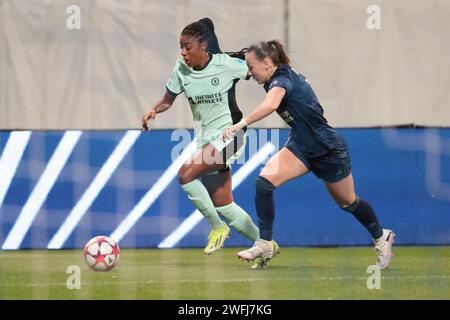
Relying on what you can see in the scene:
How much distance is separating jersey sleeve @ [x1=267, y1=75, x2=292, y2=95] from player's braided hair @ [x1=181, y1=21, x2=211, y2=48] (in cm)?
182

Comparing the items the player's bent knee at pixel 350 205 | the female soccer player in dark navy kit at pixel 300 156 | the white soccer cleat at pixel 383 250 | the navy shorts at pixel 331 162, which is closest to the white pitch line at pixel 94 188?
→ the female soccer player in dark navy kit at pixel 300 156

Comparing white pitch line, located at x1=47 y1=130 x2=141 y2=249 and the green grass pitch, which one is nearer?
the green grass pitch

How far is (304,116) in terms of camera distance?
28.8ft

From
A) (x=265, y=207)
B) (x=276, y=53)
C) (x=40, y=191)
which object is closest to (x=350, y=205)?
(x=265, y=207)

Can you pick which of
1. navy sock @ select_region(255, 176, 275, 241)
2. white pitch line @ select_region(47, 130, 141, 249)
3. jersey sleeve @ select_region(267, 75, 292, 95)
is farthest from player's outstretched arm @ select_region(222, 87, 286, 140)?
white pitch line @ select_region(47, 130, 141, 249)

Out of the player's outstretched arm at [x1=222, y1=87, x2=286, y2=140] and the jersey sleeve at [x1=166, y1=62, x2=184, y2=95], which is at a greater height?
the jersey sleeve at [x1=166, y1=62, x2=184, y2=95]

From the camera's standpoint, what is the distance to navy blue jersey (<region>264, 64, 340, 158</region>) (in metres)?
8.72

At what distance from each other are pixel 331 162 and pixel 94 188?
3.11m

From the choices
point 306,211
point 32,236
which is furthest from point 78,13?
point 306,211

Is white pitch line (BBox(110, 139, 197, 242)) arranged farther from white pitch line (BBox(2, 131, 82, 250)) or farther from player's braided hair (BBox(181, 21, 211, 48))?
player's braided hair (BBox(181, 21, 211, 48))

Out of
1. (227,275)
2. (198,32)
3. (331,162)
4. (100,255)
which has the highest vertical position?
(198,32)

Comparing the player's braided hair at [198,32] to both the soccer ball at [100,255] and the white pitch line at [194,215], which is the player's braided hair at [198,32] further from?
the soccer ball at [100,255]

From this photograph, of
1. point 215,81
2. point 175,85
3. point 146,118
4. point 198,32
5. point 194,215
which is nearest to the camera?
point 146,118

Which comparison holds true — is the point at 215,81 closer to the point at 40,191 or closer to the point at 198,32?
the point at 198,32
